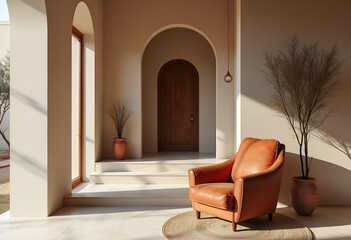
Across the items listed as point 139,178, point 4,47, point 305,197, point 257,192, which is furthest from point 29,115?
point 4,47

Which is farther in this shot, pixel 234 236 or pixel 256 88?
pixel 256 88

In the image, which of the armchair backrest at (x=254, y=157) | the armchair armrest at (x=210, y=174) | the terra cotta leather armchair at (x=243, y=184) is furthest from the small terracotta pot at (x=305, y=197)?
the armchair armrest at (x=210, y=174)

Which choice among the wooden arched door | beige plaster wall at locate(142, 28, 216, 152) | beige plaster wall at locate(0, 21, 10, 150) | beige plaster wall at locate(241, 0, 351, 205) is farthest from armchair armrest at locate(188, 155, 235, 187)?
beige plaster wall at locate(0, 21, 10, 150)

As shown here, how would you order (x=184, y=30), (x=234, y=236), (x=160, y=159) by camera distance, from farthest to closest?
1. (x=184, y=30)
2. (x=160, y=159)
3. (x=234, y=236)

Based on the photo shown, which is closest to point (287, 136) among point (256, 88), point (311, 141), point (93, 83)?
point (311, 141)

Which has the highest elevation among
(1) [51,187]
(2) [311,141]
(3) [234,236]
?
(2) [311,141]

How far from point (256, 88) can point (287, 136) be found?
30.5 inches

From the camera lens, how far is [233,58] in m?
5.75

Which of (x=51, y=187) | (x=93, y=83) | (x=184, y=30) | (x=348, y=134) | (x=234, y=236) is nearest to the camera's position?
(x=234, y=236)

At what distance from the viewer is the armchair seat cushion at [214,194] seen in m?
3.22

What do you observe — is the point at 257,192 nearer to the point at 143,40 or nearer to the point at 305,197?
the point at 305,197

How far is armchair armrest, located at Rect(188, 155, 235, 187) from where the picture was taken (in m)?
3.70

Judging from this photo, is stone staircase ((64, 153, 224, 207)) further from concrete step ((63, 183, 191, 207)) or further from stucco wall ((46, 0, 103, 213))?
stucco wall ((46, 0, 103, 213))

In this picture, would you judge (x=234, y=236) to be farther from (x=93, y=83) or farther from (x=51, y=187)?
(x=93, y=83)
